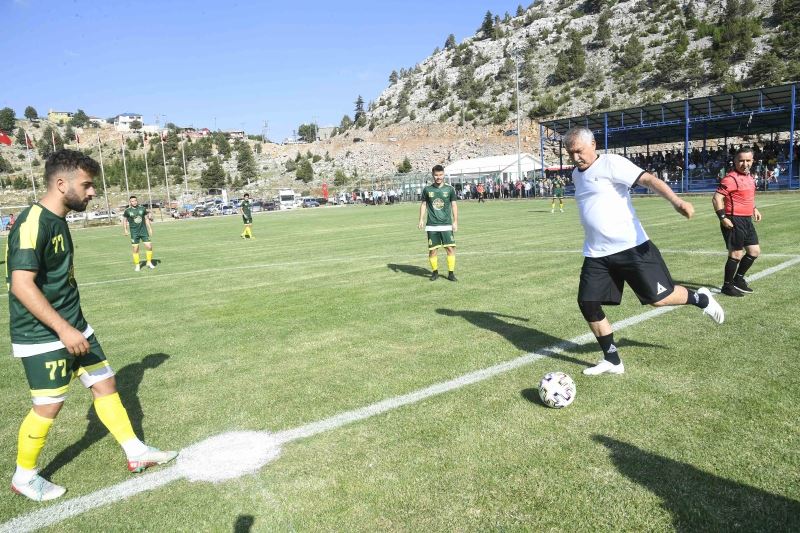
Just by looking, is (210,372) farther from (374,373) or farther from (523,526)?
(523,526)

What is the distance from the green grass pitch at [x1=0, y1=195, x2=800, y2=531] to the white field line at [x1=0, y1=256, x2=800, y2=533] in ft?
0.28

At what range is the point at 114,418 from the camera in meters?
3.56

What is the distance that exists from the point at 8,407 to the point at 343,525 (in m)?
4.00

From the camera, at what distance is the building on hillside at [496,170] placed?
5900 cm

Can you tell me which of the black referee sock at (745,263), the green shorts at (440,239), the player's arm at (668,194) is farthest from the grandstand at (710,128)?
the player's arm at (668,194)

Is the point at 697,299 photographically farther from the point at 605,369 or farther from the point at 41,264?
the point at 41,264

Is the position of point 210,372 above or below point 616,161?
below

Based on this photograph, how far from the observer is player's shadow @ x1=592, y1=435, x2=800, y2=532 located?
8.47ft

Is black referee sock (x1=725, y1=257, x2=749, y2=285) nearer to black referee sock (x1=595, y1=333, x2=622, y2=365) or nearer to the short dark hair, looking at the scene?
black referee sock (x1=595, y1=333, x2=622, y2=365)

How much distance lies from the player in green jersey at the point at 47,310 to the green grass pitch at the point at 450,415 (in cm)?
22

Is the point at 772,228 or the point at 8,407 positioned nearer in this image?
the point at 8,407

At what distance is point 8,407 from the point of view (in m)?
4.91

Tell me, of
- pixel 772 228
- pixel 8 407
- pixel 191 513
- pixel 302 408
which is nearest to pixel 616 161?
pixel 302 408

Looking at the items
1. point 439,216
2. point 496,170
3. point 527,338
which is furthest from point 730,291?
point 496,170
